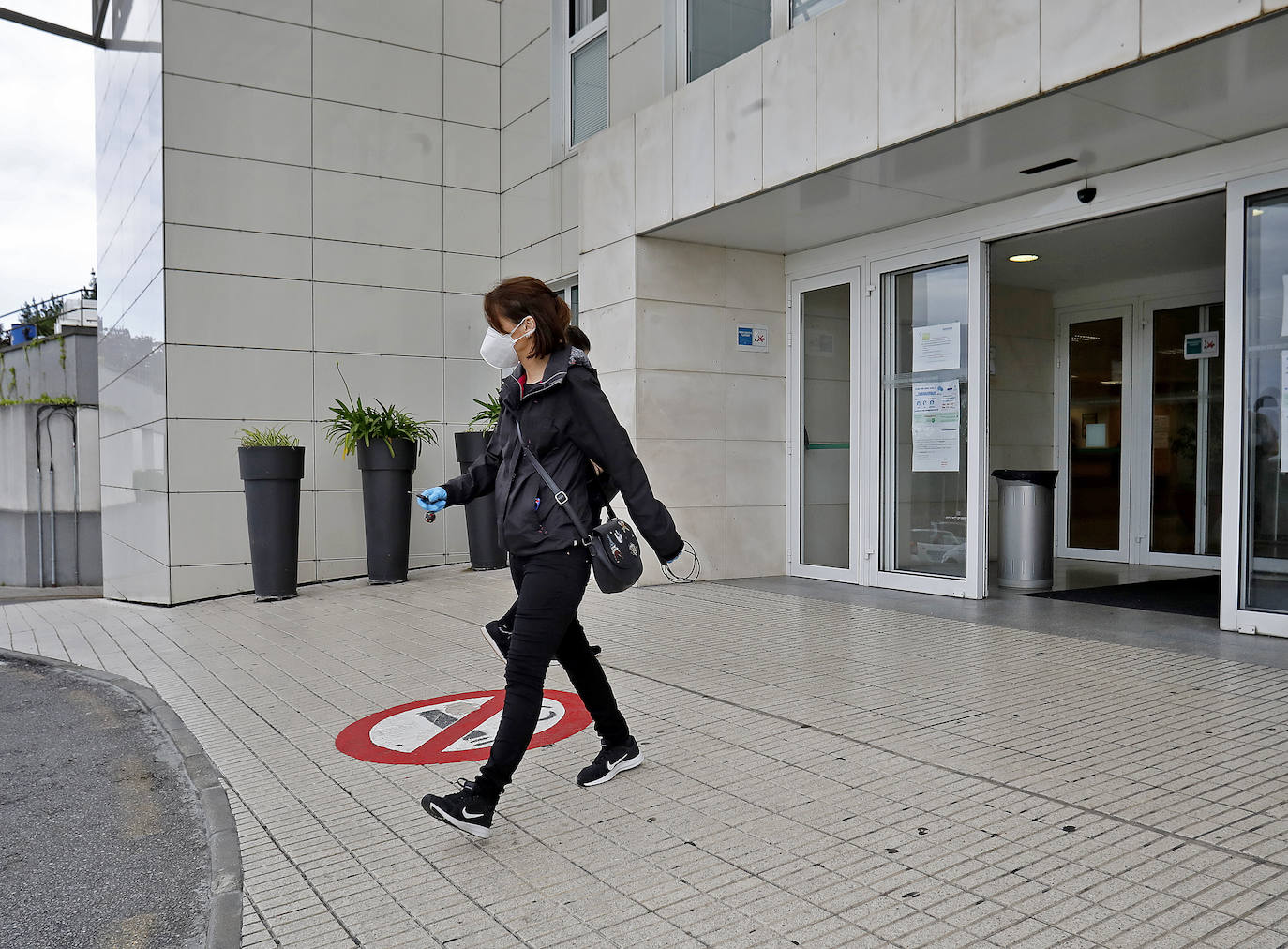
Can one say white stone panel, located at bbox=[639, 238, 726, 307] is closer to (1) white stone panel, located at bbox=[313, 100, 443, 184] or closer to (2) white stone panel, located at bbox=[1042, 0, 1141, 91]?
(2) white stone panel, located at bbox=[1042, 0, 1141, 91]

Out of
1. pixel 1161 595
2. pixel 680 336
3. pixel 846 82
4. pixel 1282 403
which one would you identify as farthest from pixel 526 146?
pixel 1282 403

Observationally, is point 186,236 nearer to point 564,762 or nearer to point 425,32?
point 425,32

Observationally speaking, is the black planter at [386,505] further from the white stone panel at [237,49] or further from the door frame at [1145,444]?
the door frame at [1145,444]

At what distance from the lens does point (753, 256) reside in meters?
10.2

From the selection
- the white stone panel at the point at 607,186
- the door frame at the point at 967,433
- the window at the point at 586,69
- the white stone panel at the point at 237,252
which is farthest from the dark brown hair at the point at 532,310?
the white stone panel at the point at 237,252

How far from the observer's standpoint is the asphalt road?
3.16 m

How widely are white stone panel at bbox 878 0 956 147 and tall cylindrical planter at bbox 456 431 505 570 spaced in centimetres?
608

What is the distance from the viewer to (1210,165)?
6770 mm

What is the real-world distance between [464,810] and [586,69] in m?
10.0

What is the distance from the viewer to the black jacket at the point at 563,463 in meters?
3.50

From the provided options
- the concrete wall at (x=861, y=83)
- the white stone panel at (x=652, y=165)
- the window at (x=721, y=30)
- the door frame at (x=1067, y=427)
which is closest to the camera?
the concrete wall at (x=861, y=83)

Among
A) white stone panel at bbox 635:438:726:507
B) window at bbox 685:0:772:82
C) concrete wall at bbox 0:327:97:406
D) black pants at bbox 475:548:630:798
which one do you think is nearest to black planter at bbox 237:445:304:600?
white stone panel at bbox 635:438:726:507

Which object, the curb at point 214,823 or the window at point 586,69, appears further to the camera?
the window at point 586,69

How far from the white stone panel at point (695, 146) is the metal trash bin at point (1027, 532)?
3945 mm
